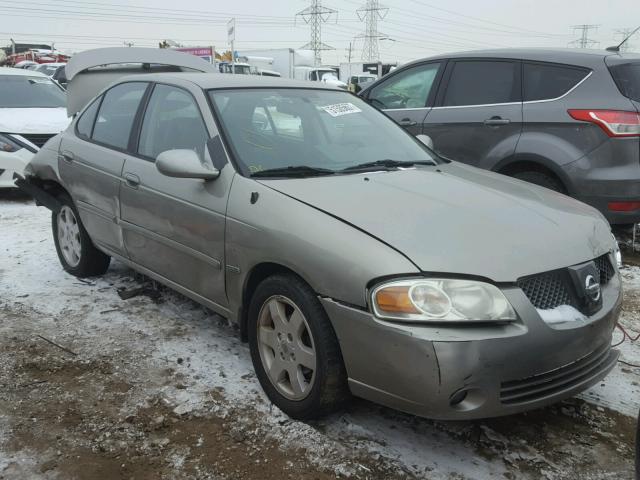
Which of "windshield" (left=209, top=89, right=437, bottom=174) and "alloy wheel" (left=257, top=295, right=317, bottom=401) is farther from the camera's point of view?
"windshield" (left=209, top=89, right=437, bottom=174)

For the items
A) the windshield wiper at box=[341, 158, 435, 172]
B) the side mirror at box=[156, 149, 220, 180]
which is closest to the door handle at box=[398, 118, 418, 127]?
the windshield wiper at box=[341, 158, 435, 172]

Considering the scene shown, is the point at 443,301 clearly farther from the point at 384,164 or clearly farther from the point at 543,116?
the point at 543,116

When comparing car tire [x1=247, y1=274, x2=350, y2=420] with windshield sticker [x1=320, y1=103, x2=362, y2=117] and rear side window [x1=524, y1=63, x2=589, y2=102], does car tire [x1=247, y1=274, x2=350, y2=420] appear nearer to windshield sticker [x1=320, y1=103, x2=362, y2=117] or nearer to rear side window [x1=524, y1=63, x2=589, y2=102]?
windshield sticker [x1=320, y1=103, x2=362, y2=117]

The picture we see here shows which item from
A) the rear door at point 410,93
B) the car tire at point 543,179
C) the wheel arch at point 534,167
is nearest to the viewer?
the wheel arch at point 534,167

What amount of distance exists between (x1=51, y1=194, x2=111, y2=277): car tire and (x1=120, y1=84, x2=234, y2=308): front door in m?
0.84

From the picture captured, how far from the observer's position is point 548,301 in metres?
2.50

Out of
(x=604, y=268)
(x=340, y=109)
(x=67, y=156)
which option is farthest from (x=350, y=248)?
(x=67, y=156)

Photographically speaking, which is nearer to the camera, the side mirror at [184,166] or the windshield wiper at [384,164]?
the side mirror at [184,166]

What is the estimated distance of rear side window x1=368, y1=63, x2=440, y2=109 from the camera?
244 inches

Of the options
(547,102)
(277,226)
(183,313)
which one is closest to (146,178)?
(183,313)

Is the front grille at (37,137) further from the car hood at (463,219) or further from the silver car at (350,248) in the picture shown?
the car hood at (463,219)

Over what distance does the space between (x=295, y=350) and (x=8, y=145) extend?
20.4ft

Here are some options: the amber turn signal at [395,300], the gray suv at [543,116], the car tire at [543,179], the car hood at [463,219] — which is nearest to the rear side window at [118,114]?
the car hood at [463,219]

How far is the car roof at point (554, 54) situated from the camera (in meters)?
5.23
